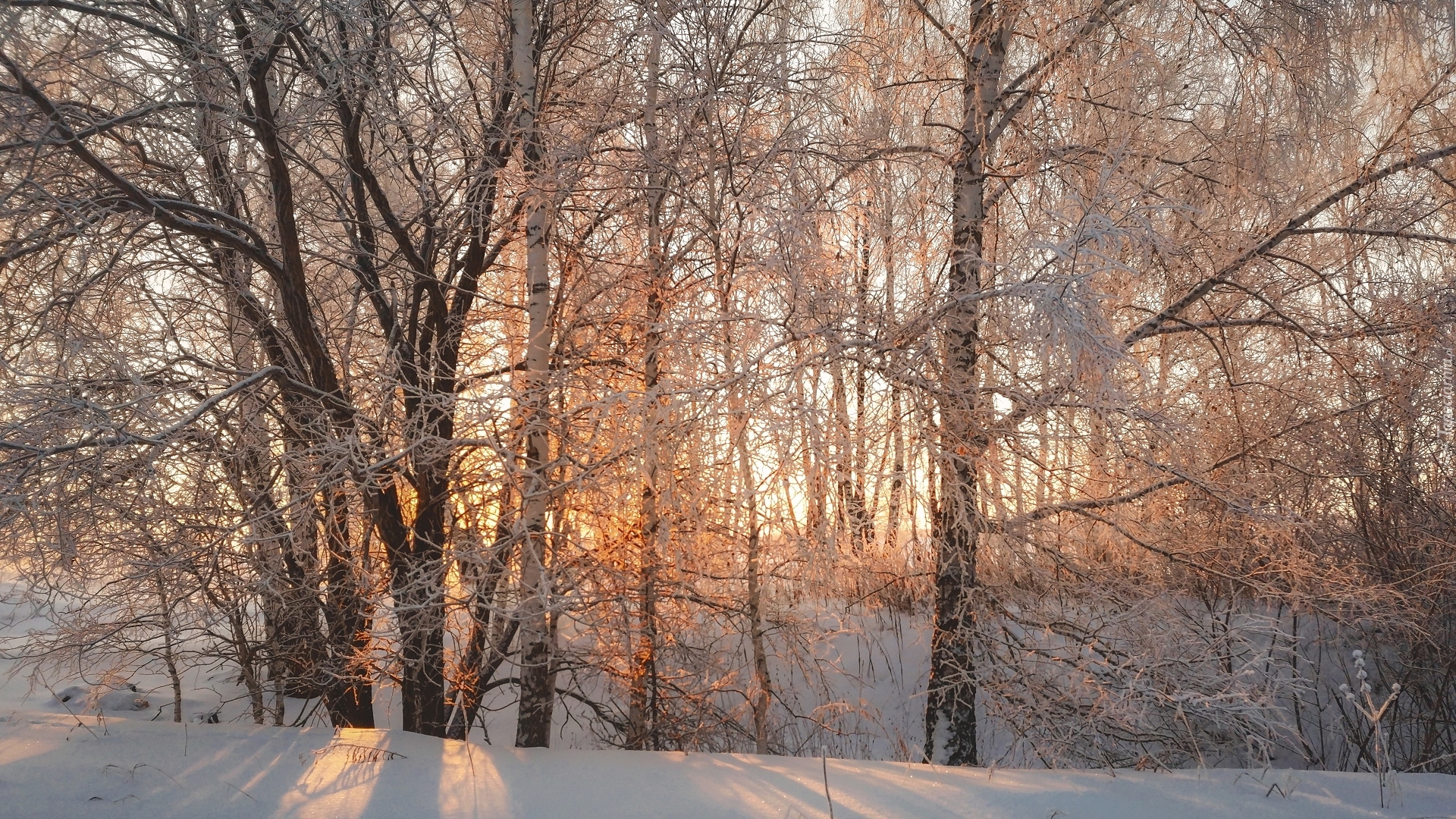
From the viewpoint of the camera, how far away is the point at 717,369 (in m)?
4.18

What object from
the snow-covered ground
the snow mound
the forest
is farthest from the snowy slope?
the snow mound

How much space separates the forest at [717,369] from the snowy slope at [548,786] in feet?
1.60

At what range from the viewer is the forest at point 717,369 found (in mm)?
4246

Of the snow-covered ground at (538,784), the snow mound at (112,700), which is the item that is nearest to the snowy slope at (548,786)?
the snow-covered ground at (538,784)

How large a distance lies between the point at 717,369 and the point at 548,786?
1.94 metres

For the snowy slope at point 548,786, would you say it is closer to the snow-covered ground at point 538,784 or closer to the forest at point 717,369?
the snow-covered ground at point 538,784

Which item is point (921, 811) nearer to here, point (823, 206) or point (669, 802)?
point (669, 802)

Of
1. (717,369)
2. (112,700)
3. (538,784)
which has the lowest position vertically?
(112,700)

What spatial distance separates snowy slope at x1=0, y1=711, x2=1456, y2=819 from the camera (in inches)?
134

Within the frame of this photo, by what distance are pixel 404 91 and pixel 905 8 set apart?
321 cm

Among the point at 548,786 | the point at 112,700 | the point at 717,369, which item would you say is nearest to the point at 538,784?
the point at 548,786

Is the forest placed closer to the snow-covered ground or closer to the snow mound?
Result: the snow-covered ground

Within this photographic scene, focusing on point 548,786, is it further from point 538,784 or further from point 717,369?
point 717,369

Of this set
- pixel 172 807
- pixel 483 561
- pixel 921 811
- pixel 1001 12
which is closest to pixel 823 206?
pixel 1001 12
